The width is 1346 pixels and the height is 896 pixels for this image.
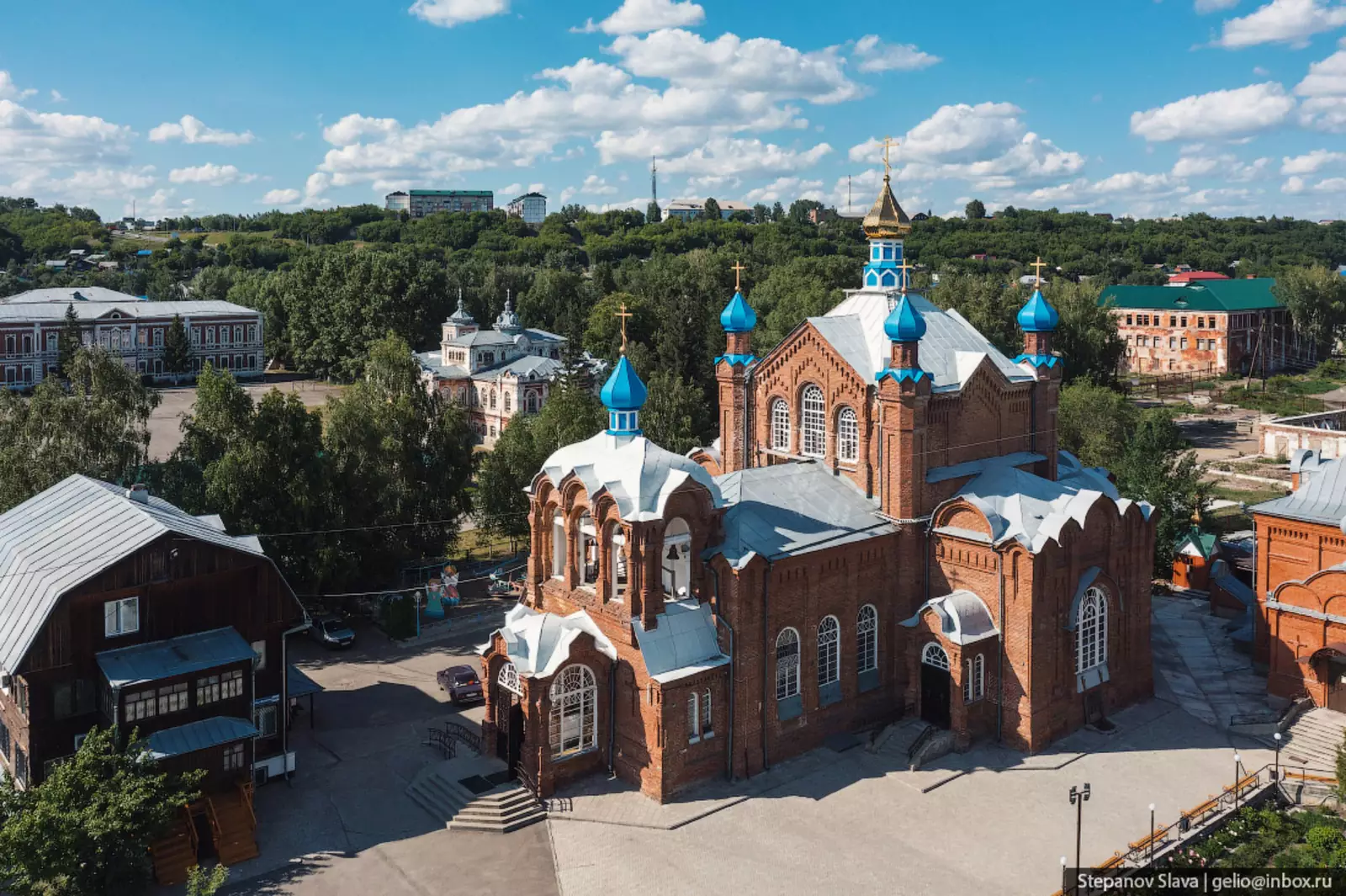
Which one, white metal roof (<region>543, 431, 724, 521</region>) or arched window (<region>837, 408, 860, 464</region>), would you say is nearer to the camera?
white metal roof (<region>543, 431, 724, 521</region>)

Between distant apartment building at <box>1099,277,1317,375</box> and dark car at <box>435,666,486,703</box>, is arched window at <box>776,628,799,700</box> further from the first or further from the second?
distant apartment building at <box>1099,277,1317,375</box>

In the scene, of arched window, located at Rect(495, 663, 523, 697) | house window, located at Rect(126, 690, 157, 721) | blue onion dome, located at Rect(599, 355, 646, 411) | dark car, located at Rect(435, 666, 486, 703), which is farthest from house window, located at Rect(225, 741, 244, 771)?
blue onion dome, located at Rect(599, 355, 646, 411)

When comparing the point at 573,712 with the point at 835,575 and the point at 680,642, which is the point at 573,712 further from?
the point at 835,575

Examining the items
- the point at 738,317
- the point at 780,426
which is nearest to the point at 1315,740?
the point at 780,426

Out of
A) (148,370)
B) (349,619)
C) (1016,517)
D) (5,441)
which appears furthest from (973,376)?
(148,370)

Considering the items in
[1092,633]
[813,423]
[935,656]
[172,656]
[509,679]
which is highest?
[813,423]

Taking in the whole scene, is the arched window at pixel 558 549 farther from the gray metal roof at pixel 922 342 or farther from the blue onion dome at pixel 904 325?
the blue onion dome at pixel 904 325
